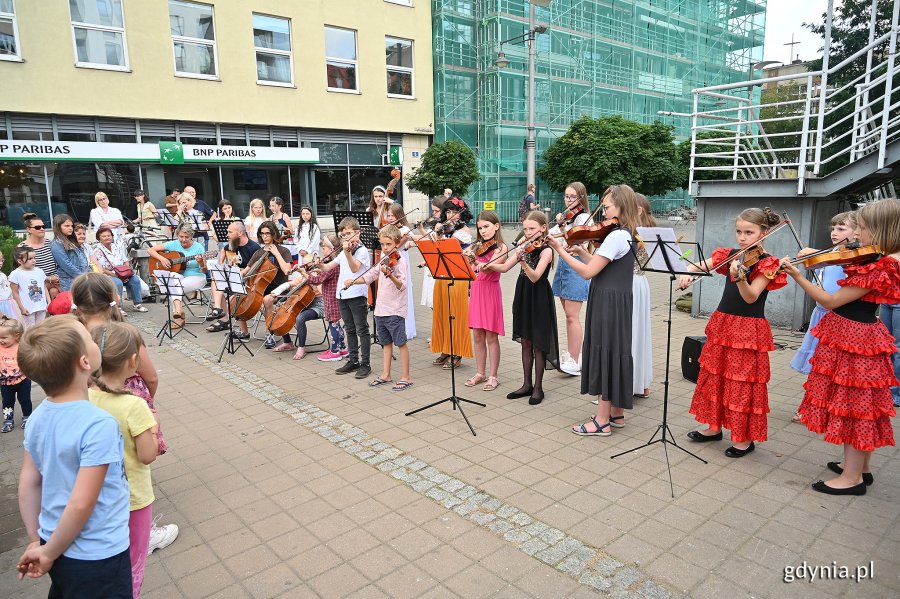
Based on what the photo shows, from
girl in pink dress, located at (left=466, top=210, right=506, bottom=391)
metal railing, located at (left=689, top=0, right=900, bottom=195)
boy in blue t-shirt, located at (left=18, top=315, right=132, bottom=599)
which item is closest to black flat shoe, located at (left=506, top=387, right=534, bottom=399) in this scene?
girl in pink dress, located at (left=466, top=210, right=506, bottom=391)

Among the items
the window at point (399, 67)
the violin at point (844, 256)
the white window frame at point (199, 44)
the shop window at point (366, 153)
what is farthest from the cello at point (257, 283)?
the window at point (399, 67)

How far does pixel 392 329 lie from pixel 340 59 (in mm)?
18001

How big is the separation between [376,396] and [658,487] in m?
2.98

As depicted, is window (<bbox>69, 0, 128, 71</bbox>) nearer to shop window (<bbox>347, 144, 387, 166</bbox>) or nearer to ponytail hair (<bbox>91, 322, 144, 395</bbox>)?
shop window (<bbox>347, 144, 387, 166</bbox>)

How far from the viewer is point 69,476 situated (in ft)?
6.52

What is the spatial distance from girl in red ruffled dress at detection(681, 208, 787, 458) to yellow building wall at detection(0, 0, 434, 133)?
18189 mm

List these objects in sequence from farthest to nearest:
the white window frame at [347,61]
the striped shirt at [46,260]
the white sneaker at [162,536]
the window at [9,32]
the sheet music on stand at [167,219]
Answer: the white window frame at [347,61] < the window at [9,32] < the sheet music on stand at [167,219] < the striped shirt at [46,260] < the white sneaker at [162,536]

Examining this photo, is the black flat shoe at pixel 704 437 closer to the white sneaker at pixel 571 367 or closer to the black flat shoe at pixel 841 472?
the black flat shoe at pixel 841 472

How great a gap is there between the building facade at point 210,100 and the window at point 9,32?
0.03 meters

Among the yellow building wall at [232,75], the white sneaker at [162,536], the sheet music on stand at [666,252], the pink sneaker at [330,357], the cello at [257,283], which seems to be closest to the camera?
the white sneaker at [162,536]

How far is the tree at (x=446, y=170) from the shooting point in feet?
62.3

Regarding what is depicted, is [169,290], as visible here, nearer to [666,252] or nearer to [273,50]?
[666,252]

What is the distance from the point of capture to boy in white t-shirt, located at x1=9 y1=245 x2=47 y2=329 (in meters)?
6.12

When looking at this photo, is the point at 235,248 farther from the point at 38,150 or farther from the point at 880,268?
the point at 38,150
